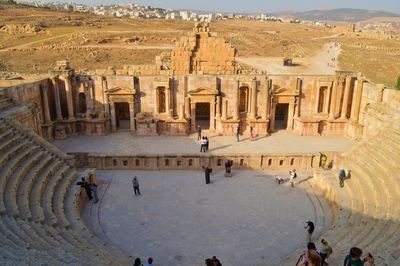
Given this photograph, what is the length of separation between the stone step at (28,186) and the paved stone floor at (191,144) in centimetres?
402

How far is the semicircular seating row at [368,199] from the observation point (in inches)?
402

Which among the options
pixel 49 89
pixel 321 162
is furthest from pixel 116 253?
pixel 49 89

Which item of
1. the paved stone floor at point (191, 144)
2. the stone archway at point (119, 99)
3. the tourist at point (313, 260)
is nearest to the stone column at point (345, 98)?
the paved stone floor at point (191, 144)

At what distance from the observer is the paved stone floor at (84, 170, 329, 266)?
39.2 feet

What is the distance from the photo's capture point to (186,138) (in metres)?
21.7

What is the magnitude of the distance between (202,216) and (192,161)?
15.2ft

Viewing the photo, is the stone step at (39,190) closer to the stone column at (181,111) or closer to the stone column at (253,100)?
the stone column at (181,111)

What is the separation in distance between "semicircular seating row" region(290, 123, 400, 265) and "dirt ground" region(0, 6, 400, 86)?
31.5 metres

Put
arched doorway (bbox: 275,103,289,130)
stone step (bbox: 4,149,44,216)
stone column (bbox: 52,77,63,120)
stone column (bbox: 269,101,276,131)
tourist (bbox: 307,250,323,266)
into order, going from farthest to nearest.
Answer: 1. arched doorway (bbox: 275,103,289,130)
2. stone column (bbox: 269,101,276,131)
3. stone column (bbox: 52,77,63,120)
4. stone step (bbox: 4,149,44,216)
5. tourist (bbox: 307,250,323,266)

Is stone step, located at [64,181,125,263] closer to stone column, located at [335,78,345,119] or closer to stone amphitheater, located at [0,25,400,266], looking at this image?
stone amphitheater, located at [0,25,400,266]

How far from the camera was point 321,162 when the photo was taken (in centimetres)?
1841

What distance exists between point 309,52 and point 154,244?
7229 cm

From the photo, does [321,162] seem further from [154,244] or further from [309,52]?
[309,52]

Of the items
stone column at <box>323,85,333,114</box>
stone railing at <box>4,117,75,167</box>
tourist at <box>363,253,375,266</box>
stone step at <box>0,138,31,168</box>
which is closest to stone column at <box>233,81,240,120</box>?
stone column at <box>323,85,333,114</box>
